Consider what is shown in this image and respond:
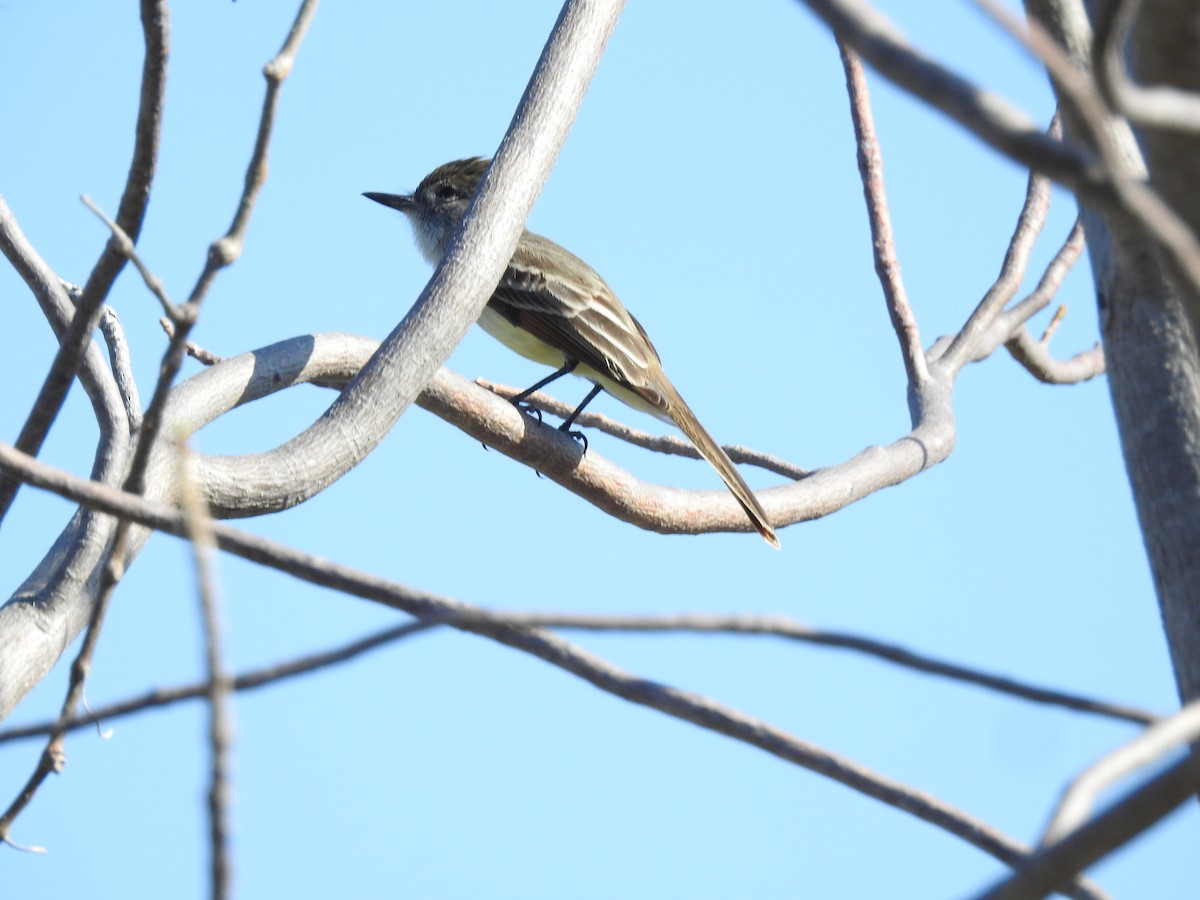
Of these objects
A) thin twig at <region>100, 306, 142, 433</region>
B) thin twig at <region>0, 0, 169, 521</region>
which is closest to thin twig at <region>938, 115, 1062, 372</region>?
thin twig at <region>100, 306, 142, 433</region>

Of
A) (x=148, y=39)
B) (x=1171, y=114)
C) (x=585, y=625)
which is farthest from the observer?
(x=148, y=39)

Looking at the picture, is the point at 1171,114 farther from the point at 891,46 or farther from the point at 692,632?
the point at 692,632

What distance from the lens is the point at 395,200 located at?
9711 mm

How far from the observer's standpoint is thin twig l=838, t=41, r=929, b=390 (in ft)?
20.9

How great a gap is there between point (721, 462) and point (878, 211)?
140cm

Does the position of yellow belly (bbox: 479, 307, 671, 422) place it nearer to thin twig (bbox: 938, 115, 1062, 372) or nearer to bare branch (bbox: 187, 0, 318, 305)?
thin twig (bbox: 938, 115, 1062, 372)

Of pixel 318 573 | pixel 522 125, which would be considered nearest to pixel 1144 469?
pixel 318 573

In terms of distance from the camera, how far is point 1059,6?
2.04 m

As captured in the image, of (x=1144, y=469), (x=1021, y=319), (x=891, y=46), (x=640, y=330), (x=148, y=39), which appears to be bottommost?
(x=1144, y=469)

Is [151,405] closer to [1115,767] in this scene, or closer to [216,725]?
[216,725]

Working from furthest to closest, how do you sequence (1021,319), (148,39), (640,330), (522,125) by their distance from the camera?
(640,330)
(1021,319)
(522,125)
(148,39)

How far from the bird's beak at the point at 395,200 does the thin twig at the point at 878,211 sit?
162 inches

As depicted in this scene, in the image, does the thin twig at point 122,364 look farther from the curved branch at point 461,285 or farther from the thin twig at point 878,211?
the thin twig at point 878,211

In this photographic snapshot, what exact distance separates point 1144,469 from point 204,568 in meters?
1.53
